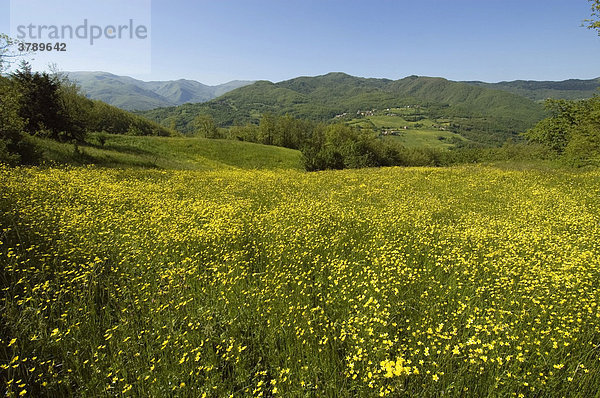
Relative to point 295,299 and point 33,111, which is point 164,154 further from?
point 295,299

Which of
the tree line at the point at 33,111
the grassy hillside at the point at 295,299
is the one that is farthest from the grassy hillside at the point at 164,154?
the grassy hillside at the point at 295,299

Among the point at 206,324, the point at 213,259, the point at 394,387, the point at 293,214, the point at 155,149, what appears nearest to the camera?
the point at 394,387

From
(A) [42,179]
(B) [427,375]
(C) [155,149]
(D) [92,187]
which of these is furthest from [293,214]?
(C) [155,149]

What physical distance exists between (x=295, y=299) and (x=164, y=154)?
32.5 m

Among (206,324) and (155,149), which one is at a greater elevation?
(155,149)

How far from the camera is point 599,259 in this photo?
16.2ft

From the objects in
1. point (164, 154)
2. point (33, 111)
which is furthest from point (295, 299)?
point (164, 154)

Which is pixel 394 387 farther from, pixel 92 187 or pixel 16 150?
pixel 16 150

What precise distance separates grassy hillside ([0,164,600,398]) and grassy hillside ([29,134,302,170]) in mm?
12166

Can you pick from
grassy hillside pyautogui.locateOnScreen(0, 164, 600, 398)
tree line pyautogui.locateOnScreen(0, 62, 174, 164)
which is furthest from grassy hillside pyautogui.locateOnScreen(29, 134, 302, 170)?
grassy hillside pyautogui.locateOnScreen(0, 164, 600, 398)

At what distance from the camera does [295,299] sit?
4.47 metres

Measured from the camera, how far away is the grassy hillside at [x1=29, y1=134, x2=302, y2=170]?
19.7m

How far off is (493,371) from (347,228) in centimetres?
464

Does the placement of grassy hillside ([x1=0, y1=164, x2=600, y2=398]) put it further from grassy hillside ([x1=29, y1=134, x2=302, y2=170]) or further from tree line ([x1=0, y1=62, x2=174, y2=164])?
grassy hillside ([x1=29, y1=134, x2=302, y2=170])
